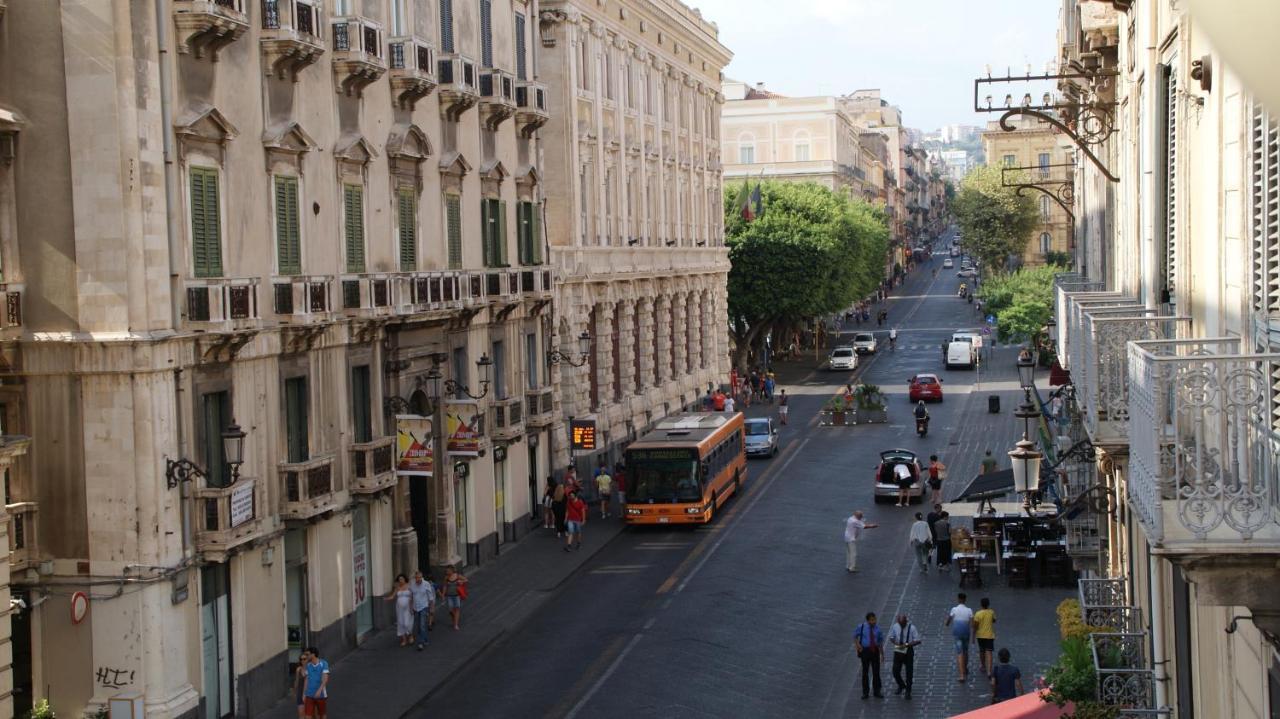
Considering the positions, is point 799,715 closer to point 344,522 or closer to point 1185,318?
point 344,522

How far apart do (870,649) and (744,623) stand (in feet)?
19.1

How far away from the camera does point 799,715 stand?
24.0 meters

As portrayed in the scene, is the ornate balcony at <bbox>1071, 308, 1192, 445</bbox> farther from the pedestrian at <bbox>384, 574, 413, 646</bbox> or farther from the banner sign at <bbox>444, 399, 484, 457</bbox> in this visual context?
the banner sign at <bbox>444, 399, 484, 457</bbox>

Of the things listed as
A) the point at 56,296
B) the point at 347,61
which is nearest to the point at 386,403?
the point at 347,61

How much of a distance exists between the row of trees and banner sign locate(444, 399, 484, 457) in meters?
43.0

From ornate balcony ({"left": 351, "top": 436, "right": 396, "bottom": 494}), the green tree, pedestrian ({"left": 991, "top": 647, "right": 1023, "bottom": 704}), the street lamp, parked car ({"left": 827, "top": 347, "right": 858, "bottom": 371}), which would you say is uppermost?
the green tree

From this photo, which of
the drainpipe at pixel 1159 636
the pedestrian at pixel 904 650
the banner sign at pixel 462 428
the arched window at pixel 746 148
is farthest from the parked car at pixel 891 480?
the arched window at pixel 746 148

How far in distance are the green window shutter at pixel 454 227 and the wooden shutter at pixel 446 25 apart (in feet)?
11.3

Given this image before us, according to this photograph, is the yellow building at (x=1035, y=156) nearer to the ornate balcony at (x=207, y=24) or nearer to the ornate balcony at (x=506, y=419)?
the ornate balcony at (x=506, y=419)

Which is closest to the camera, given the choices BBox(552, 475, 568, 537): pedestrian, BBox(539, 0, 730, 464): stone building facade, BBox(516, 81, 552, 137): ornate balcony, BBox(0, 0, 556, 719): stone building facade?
BBox(0, 0, 556, 719): stone building facade

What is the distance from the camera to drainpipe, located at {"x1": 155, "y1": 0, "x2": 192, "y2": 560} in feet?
72.4

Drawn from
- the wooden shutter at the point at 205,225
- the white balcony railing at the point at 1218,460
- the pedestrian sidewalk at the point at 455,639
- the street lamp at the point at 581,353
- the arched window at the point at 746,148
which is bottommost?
the pedestrian sidewalk at the point at 455,639

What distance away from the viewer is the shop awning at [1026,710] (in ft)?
56.7

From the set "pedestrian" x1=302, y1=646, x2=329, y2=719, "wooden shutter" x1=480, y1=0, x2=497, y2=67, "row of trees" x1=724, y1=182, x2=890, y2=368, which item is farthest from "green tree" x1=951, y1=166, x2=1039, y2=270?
"pedestrian" x1=302, y1=646, x2=329, y2=719
